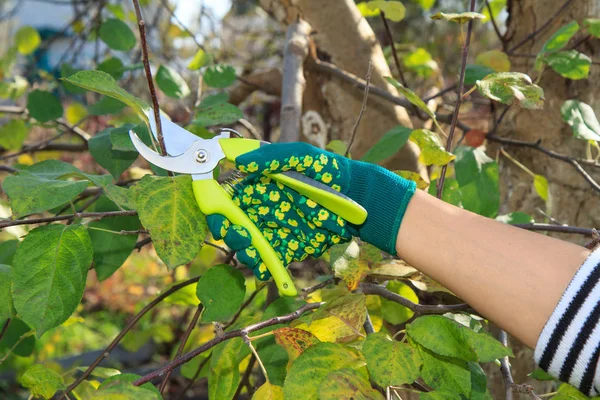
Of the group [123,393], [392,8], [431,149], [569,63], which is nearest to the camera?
[123,393]

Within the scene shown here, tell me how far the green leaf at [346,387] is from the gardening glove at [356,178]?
0.28 meters

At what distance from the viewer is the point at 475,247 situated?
32.2 inches

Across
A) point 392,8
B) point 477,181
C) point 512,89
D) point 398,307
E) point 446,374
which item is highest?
point 392,8

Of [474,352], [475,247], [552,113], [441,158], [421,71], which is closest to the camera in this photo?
[474,352]

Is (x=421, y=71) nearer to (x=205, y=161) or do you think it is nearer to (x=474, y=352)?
(x=205, y=161)

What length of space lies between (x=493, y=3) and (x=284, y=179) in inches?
56.7

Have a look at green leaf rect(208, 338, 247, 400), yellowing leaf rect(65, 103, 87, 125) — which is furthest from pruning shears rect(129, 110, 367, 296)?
yellowing leaf rect(65, 103, 87, 125)

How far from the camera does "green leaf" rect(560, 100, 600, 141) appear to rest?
3.63 ft

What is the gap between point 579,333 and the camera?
734 millimetres

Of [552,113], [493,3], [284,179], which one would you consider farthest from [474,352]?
[493,3]

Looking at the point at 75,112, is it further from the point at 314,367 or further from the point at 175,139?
the point at 314,367

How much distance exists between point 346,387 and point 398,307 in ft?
1.77

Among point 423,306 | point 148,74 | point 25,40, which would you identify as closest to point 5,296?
point 148,74

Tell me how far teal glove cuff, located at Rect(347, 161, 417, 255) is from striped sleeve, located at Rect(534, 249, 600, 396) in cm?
26
